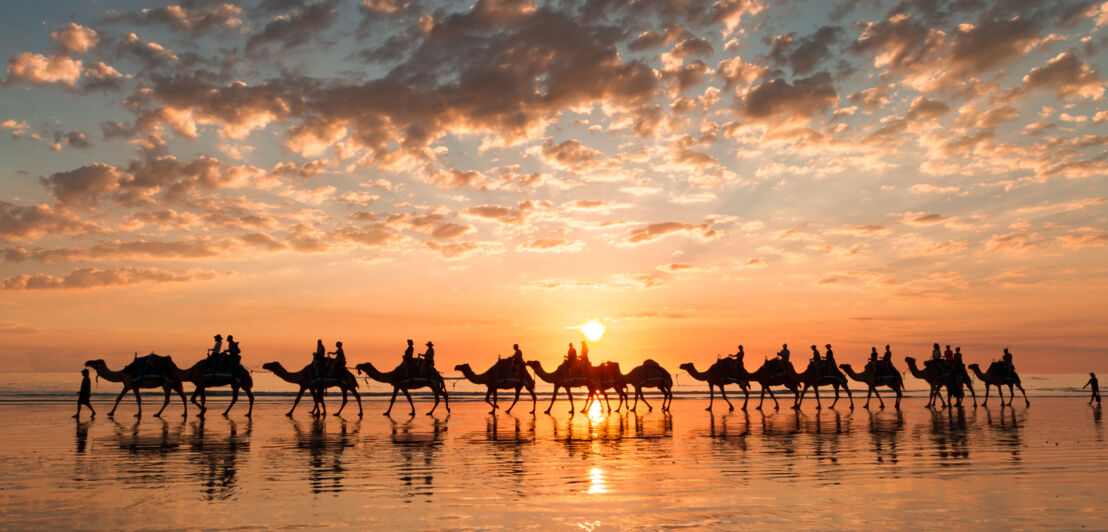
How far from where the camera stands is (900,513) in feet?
27.5

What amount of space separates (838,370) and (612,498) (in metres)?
24.9

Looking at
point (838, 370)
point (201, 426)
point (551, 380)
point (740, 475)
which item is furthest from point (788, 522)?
point (838, 370)

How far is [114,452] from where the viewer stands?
14008 mm

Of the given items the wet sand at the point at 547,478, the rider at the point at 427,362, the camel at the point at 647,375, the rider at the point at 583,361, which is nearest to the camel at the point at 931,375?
the camel at the point at 647,375

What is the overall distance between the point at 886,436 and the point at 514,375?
13423 millimetres

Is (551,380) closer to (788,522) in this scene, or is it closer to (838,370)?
(838,370)

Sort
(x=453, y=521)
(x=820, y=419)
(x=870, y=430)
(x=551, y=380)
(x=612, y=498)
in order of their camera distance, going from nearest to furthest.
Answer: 1. (x=453, y=521)
2. (x=612, y=498)
3. (x=870, y=430)
4. (x=820, y=419)
5. (x=551, y=380)

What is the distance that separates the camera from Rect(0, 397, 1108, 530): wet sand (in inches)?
319

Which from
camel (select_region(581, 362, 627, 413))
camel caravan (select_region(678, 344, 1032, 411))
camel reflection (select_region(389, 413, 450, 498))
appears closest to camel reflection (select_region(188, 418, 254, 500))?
camel reflection (select_region(389, 413, 450, 498))

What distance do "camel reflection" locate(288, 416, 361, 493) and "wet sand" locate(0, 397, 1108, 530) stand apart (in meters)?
0.06

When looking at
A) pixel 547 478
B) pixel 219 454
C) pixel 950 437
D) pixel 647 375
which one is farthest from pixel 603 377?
pixel 547 478

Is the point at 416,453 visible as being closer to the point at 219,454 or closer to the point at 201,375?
the point at 219,454

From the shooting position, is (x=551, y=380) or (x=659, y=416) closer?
(x=659, y=416)

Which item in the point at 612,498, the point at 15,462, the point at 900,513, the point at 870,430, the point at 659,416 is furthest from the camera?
the point at 659,416
